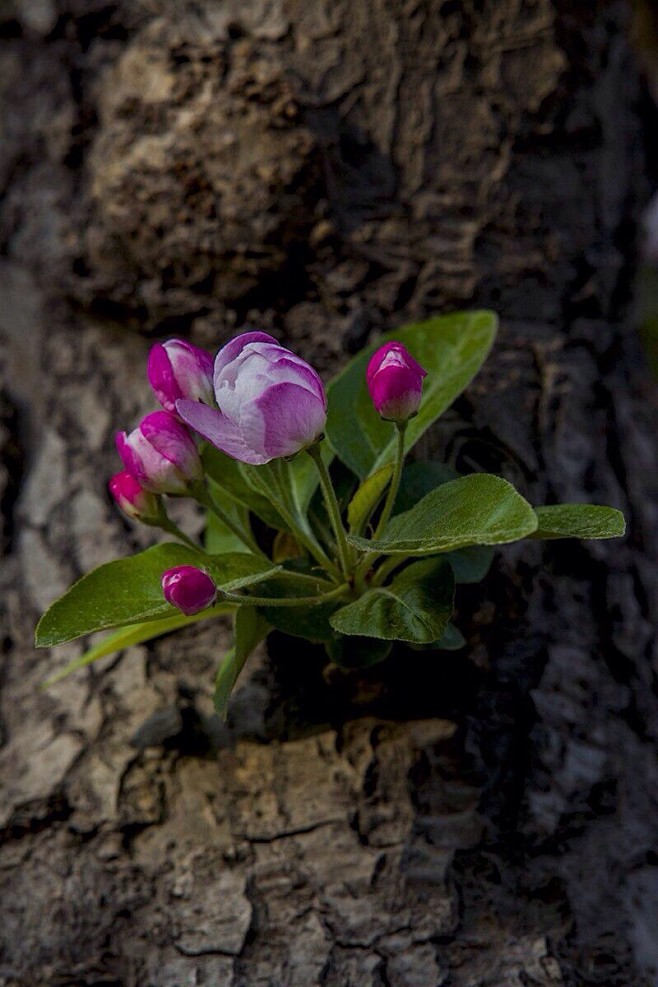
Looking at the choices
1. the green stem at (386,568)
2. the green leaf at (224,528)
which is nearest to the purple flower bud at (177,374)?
the green leaf at (224,528)

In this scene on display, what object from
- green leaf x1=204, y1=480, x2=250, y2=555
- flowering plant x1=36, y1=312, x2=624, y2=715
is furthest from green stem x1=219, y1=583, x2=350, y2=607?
green leaf x1=204, y1=480, x2=250, y2=555

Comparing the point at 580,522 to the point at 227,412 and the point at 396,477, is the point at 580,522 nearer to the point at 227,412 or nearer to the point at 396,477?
the point at 396,477

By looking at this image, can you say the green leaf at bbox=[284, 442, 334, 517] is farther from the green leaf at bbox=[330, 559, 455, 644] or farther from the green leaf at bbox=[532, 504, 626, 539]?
the green leaf at bbox=[532, 504, 626, 539]

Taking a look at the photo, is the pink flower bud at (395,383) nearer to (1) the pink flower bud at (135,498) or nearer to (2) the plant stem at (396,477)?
(2) the plant stem at (396,477)

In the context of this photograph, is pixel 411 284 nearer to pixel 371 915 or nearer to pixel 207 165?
pixel 207 165

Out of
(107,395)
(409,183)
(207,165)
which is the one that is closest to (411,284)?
(409,183)

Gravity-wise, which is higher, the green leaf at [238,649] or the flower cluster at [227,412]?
the flower cluster at [227,412]
